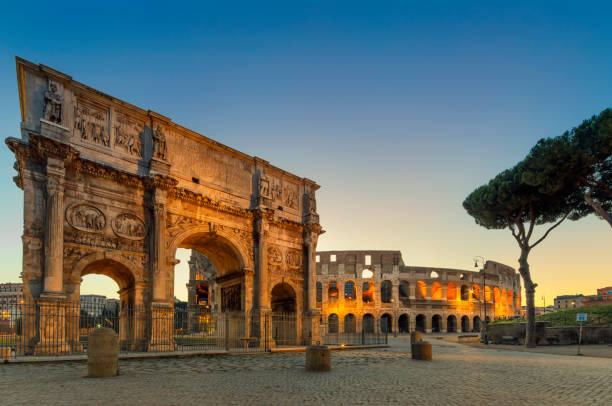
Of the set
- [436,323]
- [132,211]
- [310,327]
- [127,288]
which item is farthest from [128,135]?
[436,323]

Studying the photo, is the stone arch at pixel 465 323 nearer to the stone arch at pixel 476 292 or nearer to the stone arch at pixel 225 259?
the stone arch at pixel 476 292

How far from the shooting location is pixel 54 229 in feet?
45.6

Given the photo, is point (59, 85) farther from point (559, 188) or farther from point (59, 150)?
point (559, 188)

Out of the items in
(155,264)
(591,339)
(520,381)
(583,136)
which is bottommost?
(591,339)

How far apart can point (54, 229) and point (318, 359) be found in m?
9.73

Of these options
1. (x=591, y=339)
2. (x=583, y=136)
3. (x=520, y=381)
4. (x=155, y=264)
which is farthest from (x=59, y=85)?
(x=591, y=339)

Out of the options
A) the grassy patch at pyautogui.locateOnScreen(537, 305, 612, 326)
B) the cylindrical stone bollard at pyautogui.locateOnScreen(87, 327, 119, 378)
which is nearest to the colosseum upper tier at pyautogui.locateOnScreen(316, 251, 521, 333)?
the grassy patch at pyautogui.locateOnScreen(537, 305, 612, 326)

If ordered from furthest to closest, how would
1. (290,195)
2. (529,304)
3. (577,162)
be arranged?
(290,195) < (529,304) < (577,162)

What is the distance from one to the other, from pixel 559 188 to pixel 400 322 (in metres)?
38.9

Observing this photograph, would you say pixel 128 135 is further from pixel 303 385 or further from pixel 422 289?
pixel 422 289

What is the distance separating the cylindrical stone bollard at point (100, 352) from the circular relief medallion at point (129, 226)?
790cm

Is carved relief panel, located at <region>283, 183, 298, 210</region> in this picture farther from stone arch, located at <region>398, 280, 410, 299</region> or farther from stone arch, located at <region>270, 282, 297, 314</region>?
stone arch, located at <region>398, 280, 410, 299</region>

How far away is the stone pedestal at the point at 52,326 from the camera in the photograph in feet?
42.5

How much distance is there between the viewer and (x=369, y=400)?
266 inches
